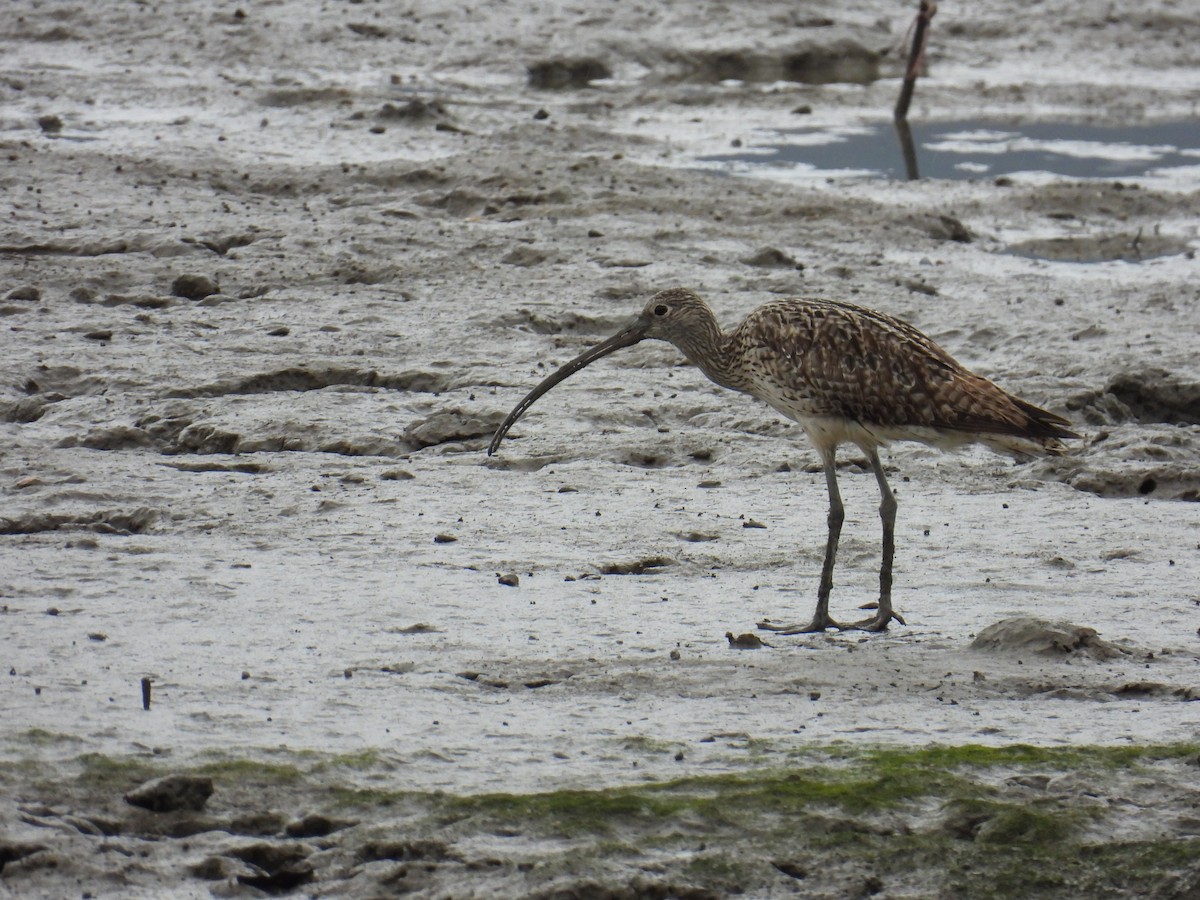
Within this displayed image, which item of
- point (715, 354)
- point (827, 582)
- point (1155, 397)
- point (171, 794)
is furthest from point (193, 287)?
point (171, 794)

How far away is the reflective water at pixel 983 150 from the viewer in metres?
15.3

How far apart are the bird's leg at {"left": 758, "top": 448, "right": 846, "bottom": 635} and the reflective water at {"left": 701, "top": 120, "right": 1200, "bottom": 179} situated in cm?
825

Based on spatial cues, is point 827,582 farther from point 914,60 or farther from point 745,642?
point 914,60

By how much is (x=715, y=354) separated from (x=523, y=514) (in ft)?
3.61

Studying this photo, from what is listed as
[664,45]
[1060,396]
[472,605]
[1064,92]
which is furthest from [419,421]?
[1064,92]

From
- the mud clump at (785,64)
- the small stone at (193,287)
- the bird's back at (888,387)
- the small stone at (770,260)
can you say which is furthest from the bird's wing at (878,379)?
the mud clump at (785,64)

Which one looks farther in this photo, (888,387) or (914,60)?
(914,60)

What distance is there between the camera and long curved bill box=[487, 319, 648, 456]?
25.9 feet

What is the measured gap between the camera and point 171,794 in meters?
4.55

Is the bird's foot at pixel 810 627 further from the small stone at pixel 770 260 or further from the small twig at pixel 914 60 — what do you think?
the small twig at pixel 914 60

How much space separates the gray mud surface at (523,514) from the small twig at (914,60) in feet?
3.63

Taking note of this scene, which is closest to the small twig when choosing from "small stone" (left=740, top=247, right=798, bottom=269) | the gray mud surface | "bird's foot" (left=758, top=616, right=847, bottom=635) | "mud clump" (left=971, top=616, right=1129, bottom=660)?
the gray mud surface

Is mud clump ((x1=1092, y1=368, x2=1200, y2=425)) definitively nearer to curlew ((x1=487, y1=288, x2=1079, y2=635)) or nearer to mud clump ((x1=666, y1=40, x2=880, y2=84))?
curlew ((x1=487, y1=288, x2=1079, y2=635))

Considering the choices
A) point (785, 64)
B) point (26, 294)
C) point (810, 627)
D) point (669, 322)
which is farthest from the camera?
point (785, 64)
